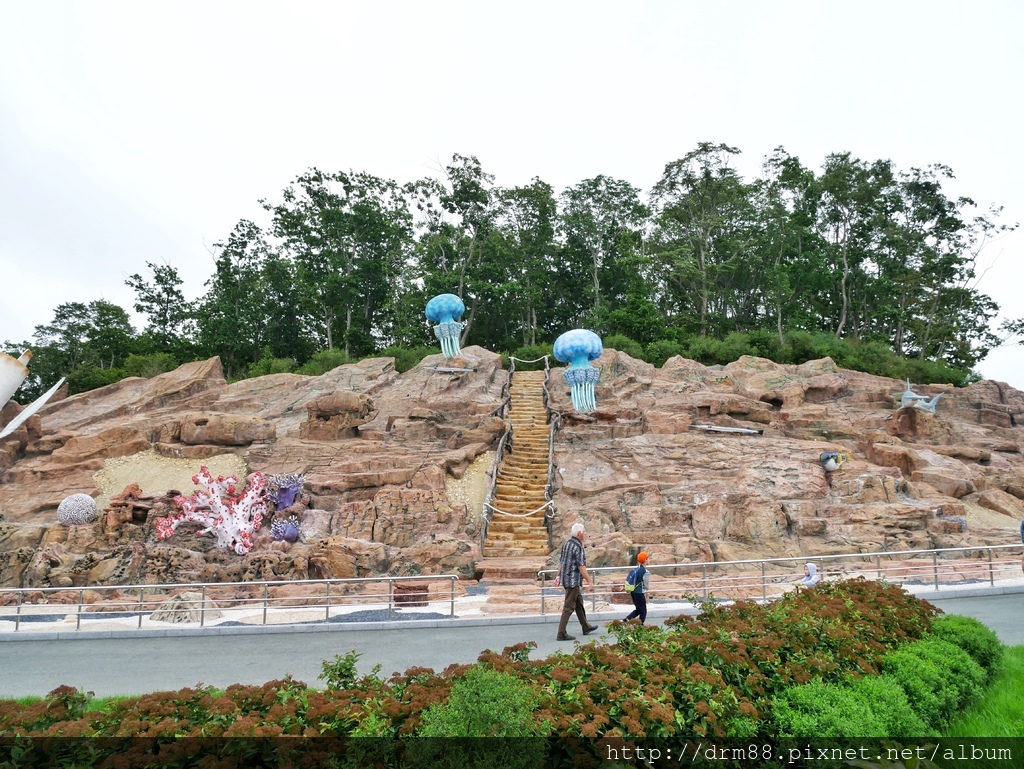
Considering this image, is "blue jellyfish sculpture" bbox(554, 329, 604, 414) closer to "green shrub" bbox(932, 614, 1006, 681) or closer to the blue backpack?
the blue backpack

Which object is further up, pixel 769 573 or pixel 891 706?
pixel 891 706

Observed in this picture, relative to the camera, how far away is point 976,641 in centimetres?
736

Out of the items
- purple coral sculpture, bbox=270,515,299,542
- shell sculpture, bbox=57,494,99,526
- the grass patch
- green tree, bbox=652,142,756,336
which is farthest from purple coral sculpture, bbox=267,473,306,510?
green tree, bbox=652,142,756,336

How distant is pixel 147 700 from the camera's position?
5230mm

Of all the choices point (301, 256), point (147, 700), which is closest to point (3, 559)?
point (147, 700)

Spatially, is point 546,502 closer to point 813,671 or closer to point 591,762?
point 813,671

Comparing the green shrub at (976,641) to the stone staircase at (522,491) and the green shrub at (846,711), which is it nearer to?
the green shrub at (846,711)

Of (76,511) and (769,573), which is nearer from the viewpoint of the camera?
(769,573)

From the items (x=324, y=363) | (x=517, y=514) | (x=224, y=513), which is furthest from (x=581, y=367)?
(x=324, y=363)

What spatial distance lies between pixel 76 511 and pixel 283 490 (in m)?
5.23

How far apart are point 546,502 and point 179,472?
12.3 meters

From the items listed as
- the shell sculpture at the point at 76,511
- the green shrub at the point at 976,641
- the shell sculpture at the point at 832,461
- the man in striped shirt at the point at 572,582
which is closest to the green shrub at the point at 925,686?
the green shrub at the point at 976,641

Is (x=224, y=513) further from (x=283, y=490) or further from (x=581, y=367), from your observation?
(x=581, y=367)

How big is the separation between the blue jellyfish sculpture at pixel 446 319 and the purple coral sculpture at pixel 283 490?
1417cm
